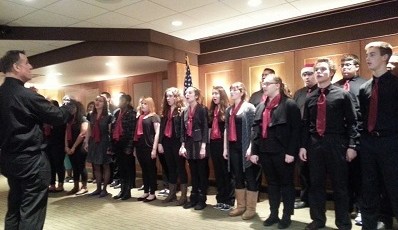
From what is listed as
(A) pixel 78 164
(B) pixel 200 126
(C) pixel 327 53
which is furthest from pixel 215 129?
(A) pixel 78 164

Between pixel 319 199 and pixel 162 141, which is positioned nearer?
pixel 319 199

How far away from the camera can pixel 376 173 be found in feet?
9.26

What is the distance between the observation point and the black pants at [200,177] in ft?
13.8

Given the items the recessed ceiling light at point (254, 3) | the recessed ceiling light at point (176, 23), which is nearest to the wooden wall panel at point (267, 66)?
the recessed ceiling light at point (254, 3)

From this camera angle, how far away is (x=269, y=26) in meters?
5.49

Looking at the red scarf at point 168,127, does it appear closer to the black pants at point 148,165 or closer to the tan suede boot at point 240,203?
the black pants at point 148,165

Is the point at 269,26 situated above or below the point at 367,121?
above

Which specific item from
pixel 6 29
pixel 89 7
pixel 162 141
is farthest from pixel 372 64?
pixel 6 29

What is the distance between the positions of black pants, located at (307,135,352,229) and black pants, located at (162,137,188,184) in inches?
73.6

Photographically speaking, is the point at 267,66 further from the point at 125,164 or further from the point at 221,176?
the point at 125,164

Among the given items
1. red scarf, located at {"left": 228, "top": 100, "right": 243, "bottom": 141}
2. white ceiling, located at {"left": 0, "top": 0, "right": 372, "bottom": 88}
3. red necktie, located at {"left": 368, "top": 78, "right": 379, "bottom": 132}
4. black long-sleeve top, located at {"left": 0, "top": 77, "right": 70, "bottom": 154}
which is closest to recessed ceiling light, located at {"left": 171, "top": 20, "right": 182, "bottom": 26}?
white ceiling, located at {"left": 0, "top": 0, "right": 372, "bottom": 88}

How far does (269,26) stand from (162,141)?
269 cm

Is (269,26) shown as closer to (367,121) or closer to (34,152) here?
(367,121)

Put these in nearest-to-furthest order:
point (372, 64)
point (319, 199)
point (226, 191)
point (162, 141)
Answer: point (372, 64)
point (319, 199)
point (226, 191)
point (162, 141)
